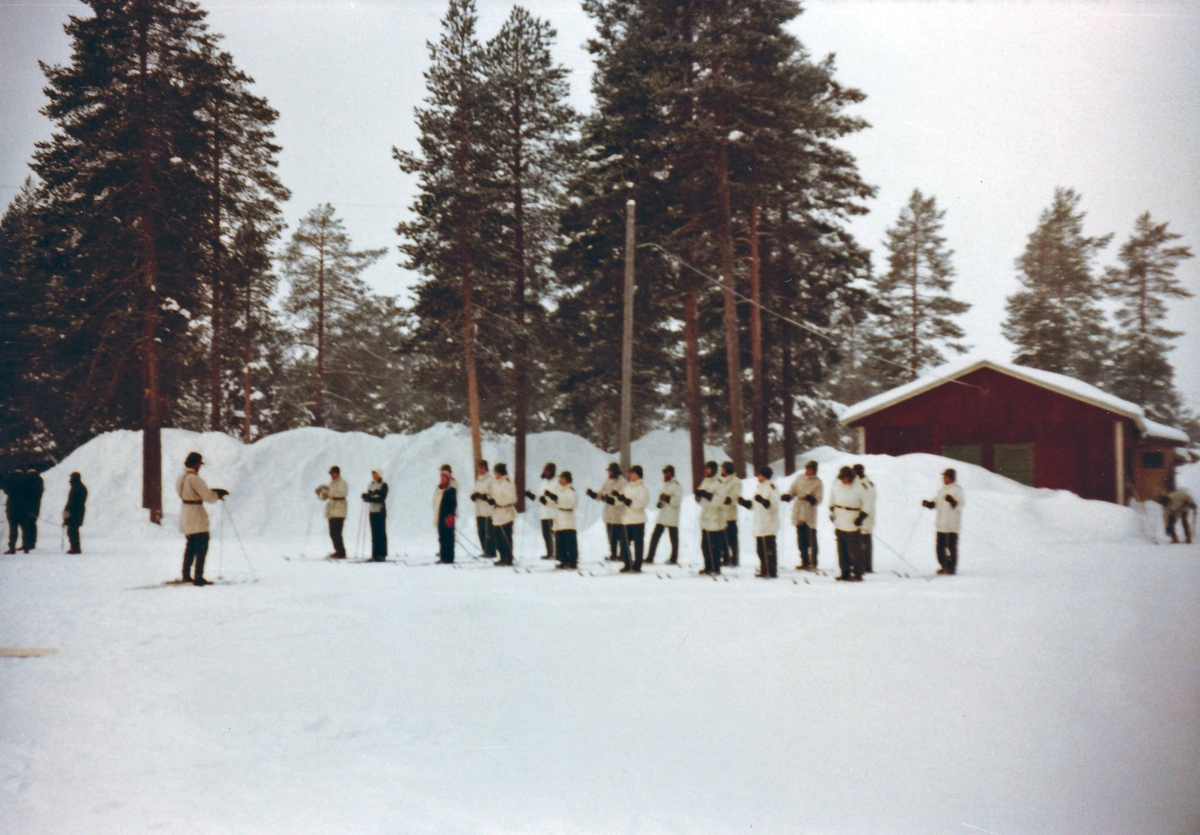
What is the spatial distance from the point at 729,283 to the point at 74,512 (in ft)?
47.7

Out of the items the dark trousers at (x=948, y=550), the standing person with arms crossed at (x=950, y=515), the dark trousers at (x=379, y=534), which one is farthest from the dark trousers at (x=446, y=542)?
the dark trousers at (x=948, y=550)

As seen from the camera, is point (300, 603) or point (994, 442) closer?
point (300, 603)

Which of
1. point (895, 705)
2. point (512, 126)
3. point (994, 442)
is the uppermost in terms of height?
point (512, 126)

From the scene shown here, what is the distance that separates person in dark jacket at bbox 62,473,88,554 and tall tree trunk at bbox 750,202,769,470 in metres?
15.8

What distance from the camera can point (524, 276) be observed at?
2339cm

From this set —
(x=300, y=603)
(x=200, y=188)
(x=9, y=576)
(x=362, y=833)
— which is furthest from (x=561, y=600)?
(x=200, y=188)

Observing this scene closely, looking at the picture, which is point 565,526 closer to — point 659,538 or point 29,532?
point 659,538

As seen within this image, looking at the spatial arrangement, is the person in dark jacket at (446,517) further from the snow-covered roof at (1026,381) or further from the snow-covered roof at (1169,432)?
the snow-covered roof at (1026,381)

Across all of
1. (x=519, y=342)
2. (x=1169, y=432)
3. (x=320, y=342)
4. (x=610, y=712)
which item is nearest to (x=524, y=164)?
(x=519, y=342)

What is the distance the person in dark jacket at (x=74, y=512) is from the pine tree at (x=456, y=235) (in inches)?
317

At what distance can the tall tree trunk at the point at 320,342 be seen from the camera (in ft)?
56.9

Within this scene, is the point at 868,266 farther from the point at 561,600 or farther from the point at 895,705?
the point at 895,705

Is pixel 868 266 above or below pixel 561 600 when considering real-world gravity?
above

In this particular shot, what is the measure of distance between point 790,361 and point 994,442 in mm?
10370
